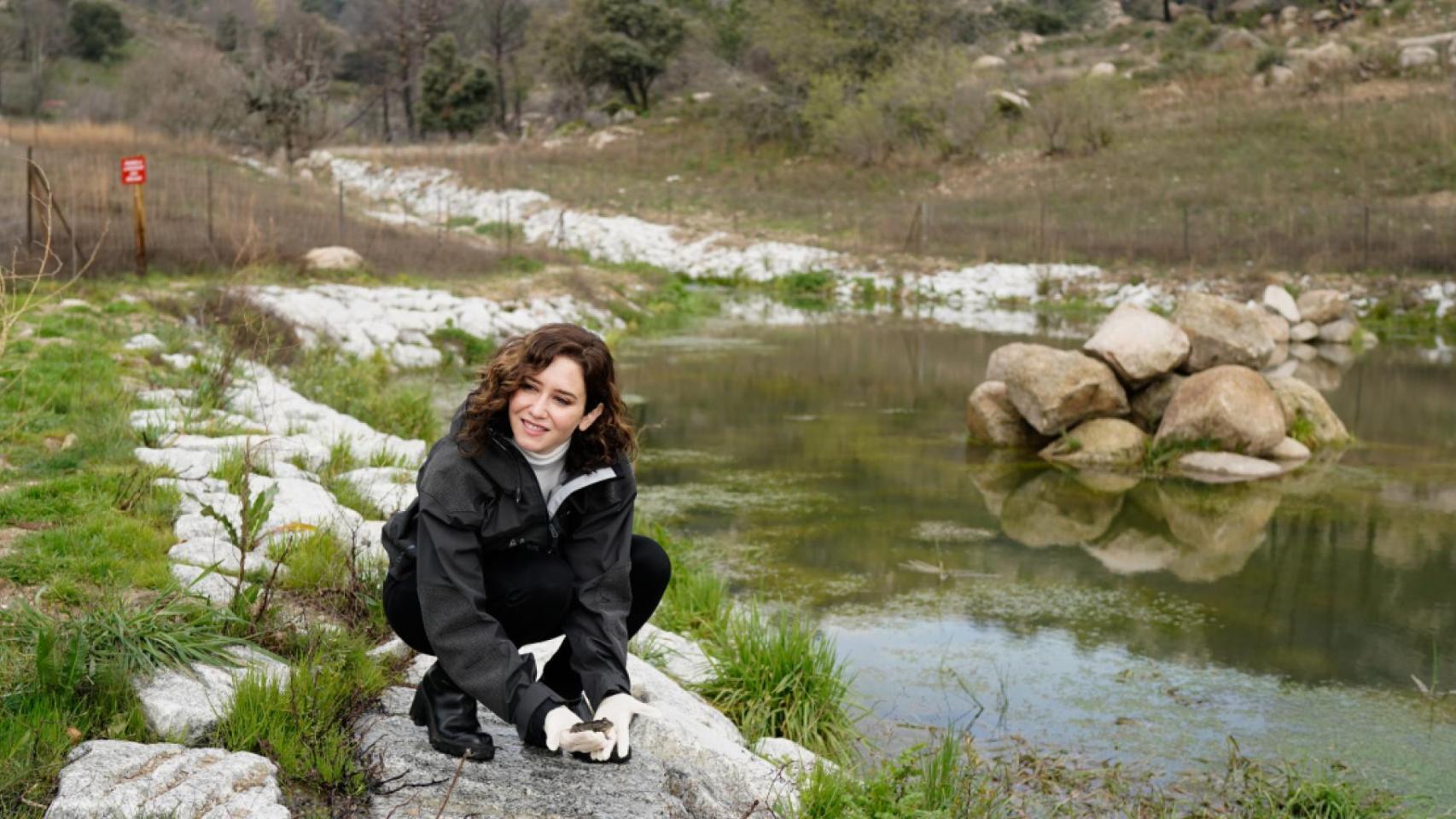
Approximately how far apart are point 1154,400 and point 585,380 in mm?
8038

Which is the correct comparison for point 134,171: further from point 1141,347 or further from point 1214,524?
point 1214,524

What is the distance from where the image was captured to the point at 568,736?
2.85m

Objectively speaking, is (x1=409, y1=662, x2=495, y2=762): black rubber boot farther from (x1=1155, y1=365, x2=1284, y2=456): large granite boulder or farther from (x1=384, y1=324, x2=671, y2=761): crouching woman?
(x1=1155, y1=365, x2=1284, y2=456): large granite boulder

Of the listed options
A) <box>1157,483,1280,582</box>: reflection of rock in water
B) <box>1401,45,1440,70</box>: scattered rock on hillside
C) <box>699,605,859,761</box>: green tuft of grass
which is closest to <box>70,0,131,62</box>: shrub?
<box>1401,45,1440,70</box>: scattered rock on hillside

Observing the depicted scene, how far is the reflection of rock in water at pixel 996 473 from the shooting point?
8.75 metres

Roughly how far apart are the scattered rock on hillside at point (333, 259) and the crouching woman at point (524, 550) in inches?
500

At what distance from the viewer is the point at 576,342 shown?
3.14 metres

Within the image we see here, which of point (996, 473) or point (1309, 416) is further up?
point (1309, 416)

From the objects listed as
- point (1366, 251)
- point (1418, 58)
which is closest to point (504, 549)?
point (1366, 251)

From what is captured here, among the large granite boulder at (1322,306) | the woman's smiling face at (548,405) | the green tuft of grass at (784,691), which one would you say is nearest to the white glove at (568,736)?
the woman's smiling face at (548,405)

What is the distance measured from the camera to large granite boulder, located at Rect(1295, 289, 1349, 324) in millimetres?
18312

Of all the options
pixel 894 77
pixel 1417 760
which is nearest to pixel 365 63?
pixel 894 77

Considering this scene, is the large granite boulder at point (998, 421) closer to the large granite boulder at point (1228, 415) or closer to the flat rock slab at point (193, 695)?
the large granite boulder at point (1228, 415)

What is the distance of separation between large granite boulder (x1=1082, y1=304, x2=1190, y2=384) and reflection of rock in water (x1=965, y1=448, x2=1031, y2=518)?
3.42ft
